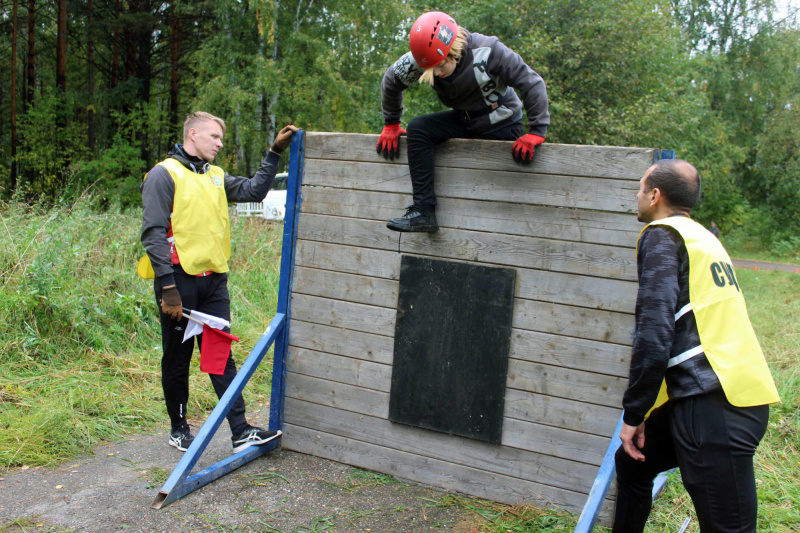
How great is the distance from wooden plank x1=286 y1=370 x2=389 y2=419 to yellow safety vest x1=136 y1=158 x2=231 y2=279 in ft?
2.63

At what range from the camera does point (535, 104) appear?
322 centimetres

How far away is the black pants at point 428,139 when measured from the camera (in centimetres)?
350

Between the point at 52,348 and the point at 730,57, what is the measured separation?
105 feet

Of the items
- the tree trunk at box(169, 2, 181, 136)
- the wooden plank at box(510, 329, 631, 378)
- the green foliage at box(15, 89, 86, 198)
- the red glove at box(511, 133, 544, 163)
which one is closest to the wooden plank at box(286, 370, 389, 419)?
the wooden plank at box(510, 329, 631, 378)

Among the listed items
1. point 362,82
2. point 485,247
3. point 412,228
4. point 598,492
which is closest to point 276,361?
point 412,228

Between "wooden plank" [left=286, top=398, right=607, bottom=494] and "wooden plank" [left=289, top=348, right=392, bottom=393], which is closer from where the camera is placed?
"wooden plank" [left=286, top=398, right=607, bottom=494]

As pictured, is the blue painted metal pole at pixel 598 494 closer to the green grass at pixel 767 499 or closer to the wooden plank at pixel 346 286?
the green grass at pixel 767 499

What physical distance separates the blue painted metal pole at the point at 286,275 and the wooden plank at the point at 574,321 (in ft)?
4.83

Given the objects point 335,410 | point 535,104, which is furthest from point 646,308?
point 335,410

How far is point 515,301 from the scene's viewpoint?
3453 millimetres

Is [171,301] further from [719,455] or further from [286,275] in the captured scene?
[719,455]

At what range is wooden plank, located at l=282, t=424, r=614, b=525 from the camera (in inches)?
133

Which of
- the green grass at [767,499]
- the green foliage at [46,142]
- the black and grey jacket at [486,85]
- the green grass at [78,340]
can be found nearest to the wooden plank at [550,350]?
the green grass at [767,499]

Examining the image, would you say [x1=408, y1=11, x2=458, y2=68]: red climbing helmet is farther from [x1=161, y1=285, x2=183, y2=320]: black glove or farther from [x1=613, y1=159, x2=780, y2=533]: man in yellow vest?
[x1=161, y1=285, x2=183, y2=320]: black glove
